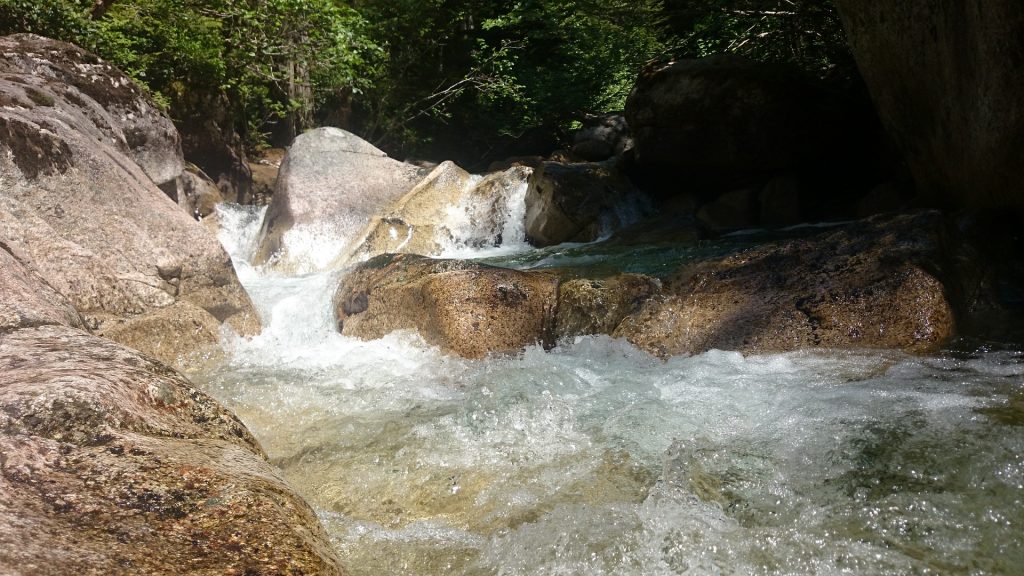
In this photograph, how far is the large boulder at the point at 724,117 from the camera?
880 cm

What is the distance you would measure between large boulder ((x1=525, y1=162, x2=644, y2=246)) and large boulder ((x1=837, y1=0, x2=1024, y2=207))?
11.9 feet

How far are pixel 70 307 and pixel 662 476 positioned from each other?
125 inches

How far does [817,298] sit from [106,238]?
5.14 metres

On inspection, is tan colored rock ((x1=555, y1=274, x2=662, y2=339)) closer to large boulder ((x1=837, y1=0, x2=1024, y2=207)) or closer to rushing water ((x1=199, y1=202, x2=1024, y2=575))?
rushing water ((x1=199, y1=202, x2=1024, y2=575))

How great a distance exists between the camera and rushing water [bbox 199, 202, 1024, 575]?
243 cm

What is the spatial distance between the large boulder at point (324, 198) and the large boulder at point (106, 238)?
3281 millimetres

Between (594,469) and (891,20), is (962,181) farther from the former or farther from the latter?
(594,469)

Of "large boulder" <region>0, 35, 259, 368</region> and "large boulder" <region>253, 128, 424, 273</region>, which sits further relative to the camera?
"large boulder" <region>253, 128, 424, 273</region>

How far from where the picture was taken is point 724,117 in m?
9.08

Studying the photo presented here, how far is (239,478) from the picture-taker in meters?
2.25

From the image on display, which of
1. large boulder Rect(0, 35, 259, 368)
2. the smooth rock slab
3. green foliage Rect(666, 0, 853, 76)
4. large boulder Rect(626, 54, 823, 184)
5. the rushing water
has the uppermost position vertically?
green foliage Rect(666, 0, 853, 76)

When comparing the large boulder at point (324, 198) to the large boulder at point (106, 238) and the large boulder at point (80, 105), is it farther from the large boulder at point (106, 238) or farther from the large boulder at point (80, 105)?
the large boulder at point (106, 238)

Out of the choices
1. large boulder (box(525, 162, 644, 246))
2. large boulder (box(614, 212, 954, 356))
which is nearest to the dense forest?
large boulder (box(525, 162, 644, 246))

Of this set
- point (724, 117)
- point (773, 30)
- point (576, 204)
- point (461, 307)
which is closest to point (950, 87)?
point (724, 117)
